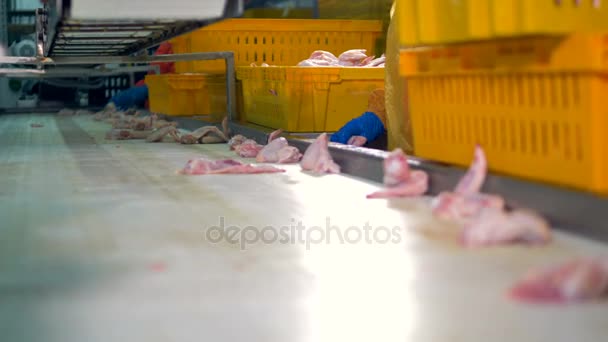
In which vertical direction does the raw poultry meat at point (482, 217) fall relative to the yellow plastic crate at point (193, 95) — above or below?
below

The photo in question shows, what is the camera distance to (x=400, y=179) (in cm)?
233

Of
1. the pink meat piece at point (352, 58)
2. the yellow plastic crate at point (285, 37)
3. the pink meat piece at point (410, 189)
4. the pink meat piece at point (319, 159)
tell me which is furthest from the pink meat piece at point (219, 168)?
the yellow plastic crate at point (285, 37)

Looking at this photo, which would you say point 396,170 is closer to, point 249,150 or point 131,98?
point 249,150

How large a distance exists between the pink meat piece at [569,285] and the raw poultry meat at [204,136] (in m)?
3.24

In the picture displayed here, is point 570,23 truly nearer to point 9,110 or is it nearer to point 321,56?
point 321,56

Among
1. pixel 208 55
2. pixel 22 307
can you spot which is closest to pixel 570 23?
pixel 22 307

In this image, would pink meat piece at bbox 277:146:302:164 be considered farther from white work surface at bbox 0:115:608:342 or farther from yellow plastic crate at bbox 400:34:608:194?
yellow plastic crate at bbox 400:34:608:194

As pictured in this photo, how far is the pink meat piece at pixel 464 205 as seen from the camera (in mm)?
1862

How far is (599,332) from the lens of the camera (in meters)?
1.02

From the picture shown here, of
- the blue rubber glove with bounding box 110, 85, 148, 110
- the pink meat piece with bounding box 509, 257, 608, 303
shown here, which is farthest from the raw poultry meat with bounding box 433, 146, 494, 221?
the blue rubber glove with bounding box 110, 85, 148, 110

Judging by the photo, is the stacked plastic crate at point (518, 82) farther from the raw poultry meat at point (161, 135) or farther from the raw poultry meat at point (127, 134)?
the raw poultry meat at point (127, 134)

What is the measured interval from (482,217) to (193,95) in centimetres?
477

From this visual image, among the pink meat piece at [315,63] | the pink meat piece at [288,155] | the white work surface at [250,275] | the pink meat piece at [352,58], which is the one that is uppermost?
the pink meat piece at [352,58]

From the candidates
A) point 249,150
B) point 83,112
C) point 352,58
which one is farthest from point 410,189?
point 83,112
